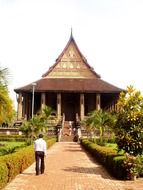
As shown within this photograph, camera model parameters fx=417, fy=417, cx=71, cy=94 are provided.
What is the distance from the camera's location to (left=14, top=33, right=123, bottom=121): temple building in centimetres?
5875

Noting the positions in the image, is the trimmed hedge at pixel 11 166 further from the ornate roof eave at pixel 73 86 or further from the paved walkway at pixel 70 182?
the ornate roof eave at pixel 73 86

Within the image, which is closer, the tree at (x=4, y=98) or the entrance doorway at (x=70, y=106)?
the tree at (x=4, y=98)

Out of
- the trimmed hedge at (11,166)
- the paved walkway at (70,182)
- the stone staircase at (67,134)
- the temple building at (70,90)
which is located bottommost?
the paved walkway at (70,182)

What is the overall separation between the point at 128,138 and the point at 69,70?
4933cm

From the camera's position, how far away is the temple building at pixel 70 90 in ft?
193

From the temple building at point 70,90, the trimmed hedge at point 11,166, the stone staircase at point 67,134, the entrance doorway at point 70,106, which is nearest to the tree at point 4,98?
the trimmed hedge at point 11,166

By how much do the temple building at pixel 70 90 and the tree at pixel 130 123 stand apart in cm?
4191

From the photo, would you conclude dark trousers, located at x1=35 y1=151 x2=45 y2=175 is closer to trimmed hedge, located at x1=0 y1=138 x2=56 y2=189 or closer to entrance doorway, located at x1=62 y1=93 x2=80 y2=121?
trimmed hedge, located at x1=0 y1=138 x2=56 y2=189

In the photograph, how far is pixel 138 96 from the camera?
1611 cm

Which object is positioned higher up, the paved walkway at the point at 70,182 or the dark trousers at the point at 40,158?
the dark trousers at the point at 40,158

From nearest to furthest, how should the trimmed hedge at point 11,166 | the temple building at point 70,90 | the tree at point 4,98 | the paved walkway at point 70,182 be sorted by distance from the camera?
the trimmed hedge at point 11,166 → the paved walkway at point 70,182 → the tree at point 4,98 → the temple building at point 70,90

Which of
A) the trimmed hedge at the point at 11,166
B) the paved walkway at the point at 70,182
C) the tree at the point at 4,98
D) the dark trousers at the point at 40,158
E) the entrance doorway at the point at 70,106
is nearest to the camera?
the trimmed hedge at the point at 11,166

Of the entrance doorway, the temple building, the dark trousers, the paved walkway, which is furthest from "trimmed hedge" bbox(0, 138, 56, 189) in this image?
the entrance doorway

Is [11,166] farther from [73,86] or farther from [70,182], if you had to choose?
[73,86]
